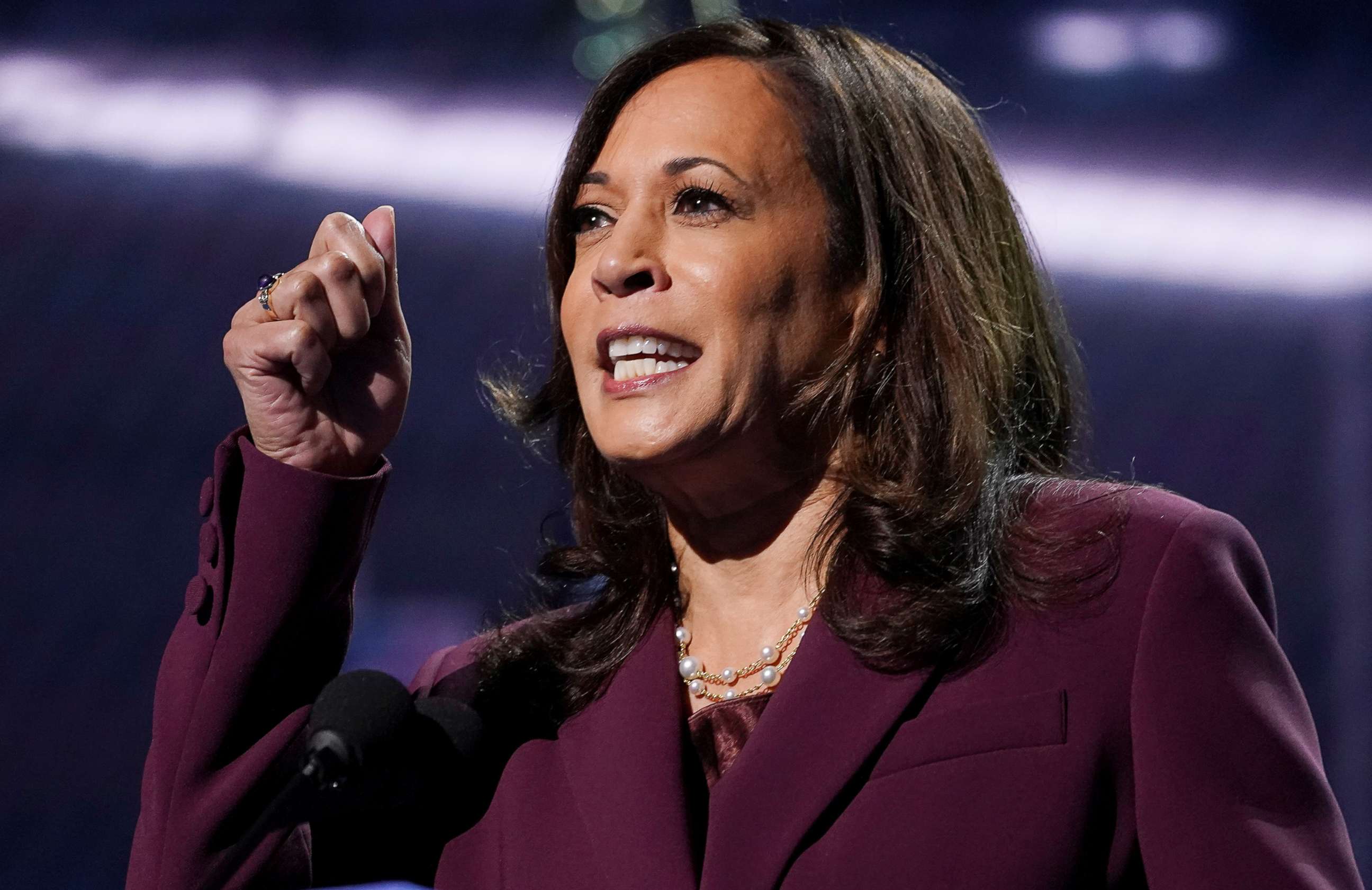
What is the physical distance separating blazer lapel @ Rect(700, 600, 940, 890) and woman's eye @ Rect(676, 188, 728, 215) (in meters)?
0.51

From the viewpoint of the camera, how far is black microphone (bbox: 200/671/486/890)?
3.38 feet

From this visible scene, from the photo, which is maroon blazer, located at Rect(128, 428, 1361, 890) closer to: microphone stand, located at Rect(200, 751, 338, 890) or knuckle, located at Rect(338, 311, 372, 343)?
knuckle, located at Rect(338, 311, 372, 343)

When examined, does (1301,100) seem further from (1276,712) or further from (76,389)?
(76,389)

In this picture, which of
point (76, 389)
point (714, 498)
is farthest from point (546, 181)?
point (714, 498)

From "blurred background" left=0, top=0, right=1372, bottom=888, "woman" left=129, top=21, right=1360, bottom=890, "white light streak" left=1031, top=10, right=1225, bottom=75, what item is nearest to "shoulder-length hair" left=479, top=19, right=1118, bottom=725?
"woman" left=129, top=21, right=1360, bottom=890

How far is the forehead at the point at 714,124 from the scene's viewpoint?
152cm

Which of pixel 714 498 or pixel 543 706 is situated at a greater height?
pixel 714 498

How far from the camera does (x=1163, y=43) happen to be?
102 inches

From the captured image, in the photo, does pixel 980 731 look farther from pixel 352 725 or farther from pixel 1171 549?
pixel 352 725

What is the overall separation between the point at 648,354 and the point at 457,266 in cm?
113

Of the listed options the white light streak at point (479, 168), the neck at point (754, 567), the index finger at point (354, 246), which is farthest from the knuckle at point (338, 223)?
the white light streak at point (479, 168)

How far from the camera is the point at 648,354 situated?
1.46 m

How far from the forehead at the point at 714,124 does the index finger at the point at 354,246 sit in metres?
0.30

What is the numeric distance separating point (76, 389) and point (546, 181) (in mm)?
939
